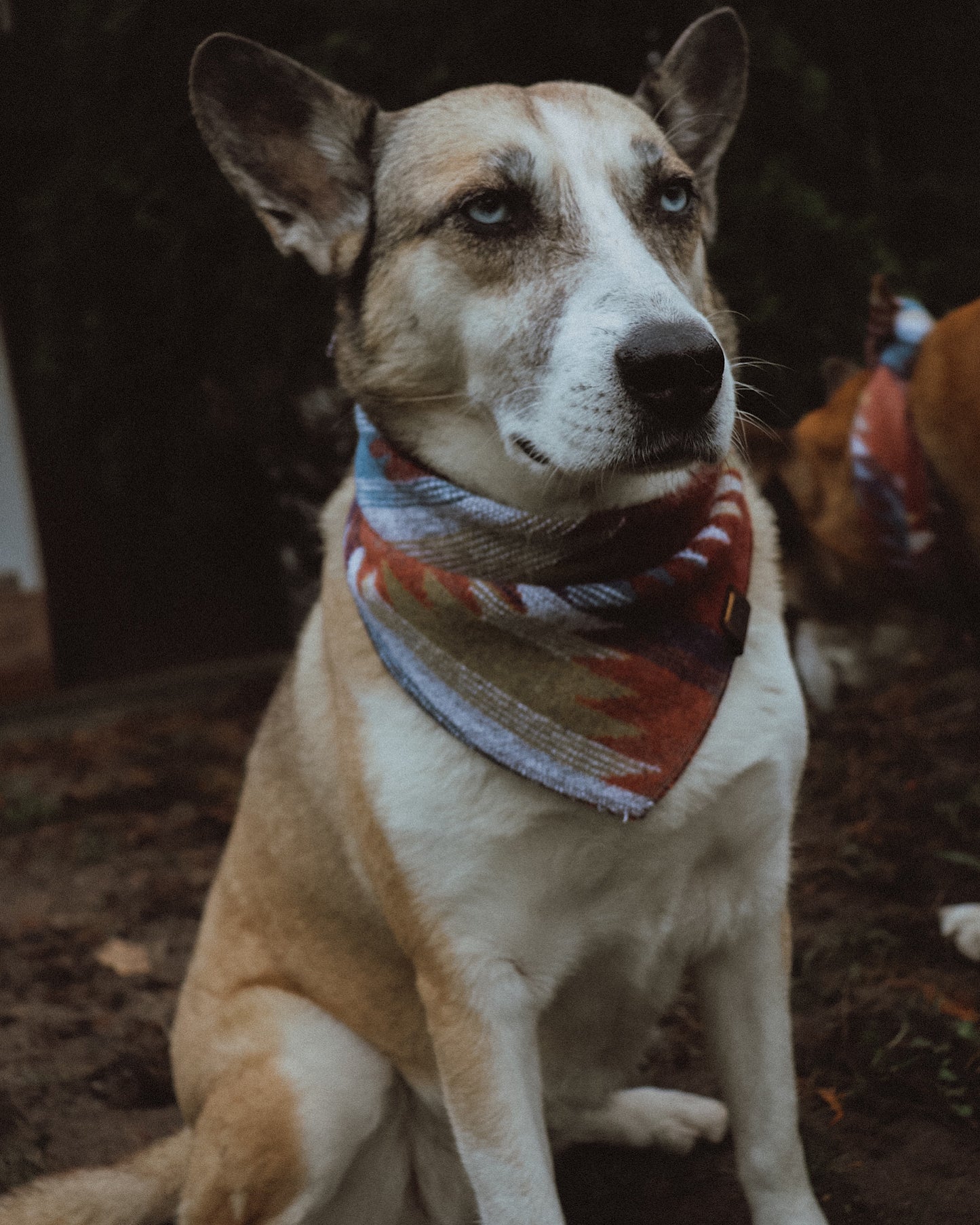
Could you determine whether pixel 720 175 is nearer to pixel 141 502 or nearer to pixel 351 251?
pixel 351 251

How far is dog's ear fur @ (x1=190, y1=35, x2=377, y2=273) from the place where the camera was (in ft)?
6.84

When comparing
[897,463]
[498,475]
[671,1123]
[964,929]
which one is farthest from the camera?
[897,463]

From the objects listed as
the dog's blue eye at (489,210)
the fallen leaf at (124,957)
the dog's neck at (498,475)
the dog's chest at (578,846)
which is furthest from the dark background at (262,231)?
the dog's chest at (578,846)

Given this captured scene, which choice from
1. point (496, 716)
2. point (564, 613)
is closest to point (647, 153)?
point (564, 613)

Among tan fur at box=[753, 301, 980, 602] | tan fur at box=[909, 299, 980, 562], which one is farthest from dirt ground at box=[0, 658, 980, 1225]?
tan fur at box=[909, 299, 980, 562]

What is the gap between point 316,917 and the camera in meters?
2.27

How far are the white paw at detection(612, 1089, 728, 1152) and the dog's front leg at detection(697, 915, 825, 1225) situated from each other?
1.28ft

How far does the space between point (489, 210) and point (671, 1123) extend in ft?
6.13

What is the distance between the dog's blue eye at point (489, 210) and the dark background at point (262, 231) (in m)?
2.33

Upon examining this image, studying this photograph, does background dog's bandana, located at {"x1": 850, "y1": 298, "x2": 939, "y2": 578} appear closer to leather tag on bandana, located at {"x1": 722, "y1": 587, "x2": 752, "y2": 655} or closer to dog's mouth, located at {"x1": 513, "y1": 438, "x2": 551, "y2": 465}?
leather tag on bandana, located at {"x1": 722, "y1": 587, "x2": 752, "y2": 655}

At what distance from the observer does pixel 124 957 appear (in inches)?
147

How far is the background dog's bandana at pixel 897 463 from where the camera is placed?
3361 millimetres

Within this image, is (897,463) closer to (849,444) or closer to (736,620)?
(849,444)

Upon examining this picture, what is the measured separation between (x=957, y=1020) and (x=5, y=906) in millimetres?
3157
